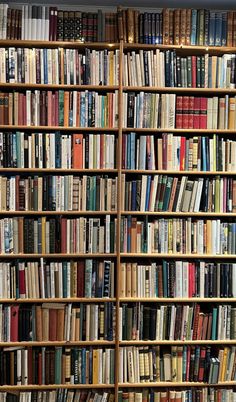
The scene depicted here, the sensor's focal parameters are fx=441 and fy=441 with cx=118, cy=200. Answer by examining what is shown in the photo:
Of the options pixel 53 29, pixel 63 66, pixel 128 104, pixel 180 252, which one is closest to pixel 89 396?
pixel 180 252

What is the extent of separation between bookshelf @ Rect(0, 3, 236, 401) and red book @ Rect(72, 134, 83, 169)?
3 cm

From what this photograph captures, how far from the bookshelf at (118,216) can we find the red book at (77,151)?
0.03 m

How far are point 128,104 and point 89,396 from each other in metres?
1.89

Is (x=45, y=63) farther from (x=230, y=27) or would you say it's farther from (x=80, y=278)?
(x=80, y=278)

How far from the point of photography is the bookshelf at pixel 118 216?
109 inches

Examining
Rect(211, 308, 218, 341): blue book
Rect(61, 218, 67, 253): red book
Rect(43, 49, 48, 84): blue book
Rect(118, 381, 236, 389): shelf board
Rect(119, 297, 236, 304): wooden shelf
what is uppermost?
Rect(43, 49, 48, 84): blue book

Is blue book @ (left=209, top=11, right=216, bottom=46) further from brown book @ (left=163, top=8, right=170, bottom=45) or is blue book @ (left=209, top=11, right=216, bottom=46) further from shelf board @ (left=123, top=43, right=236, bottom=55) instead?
brown book @ (left=163, top=8, right=170, bottom=45)

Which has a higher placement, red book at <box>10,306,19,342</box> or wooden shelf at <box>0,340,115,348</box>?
red book at <box>10,306,19,342</box>

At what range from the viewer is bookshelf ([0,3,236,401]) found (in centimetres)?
277

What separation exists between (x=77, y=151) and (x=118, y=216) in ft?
1.59

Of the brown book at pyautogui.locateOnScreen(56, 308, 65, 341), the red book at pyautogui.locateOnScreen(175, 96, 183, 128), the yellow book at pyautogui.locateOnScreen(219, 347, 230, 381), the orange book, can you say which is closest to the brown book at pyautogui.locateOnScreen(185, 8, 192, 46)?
the red book at pyautogui.locateOnScreen(175, 96, 183, 128)

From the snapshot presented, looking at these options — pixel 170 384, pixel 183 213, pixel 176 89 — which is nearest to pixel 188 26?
pixel 176 89

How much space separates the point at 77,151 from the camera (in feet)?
9.13

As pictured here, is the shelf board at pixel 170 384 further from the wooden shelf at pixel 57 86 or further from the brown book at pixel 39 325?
the wooden shelf at pixel 57 86
